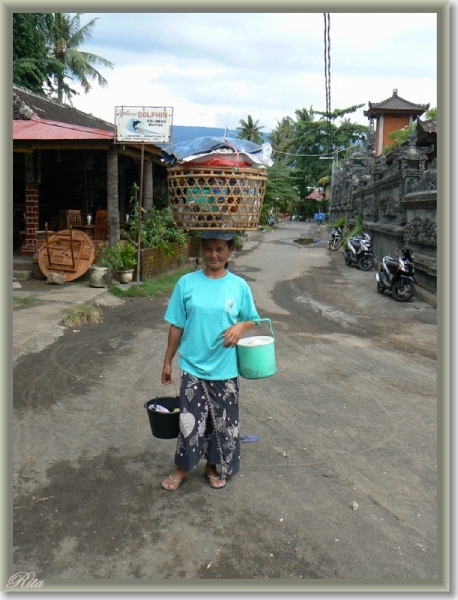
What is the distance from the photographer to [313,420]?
181 inches

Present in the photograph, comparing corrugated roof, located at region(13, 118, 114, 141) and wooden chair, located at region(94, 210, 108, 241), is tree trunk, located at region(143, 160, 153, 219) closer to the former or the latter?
wooden chair, located at region(94, 210, 108, 241)

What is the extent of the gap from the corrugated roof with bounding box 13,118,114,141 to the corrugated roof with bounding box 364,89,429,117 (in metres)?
23.8

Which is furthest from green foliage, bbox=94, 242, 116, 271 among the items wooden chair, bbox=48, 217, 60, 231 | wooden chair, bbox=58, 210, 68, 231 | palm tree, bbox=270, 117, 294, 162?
palm tree, bbox=270, 117, 294, 162

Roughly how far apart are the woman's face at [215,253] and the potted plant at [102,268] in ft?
24.6

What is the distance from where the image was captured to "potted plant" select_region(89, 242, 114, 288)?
10492mm

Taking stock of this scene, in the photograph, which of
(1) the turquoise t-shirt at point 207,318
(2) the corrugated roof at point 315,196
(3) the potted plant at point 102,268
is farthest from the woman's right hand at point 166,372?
(2) the corrugated roof at point 315,196

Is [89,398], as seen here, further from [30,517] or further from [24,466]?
[30,517]

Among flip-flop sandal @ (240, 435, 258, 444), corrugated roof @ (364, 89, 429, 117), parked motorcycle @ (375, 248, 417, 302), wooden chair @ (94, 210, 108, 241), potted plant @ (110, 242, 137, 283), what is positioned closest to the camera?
flip-flop sandal @ (240, 435, 258, 444)

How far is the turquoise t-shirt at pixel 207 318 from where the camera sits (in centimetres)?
334

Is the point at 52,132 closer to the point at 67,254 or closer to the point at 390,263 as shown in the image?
the point at 67,254

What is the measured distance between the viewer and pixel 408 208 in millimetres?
12891

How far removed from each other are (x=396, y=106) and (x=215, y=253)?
3152cm

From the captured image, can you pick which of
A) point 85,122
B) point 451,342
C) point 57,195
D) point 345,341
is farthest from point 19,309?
point 85,122

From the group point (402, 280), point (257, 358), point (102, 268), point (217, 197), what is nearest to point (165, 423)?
point (257, 358)
